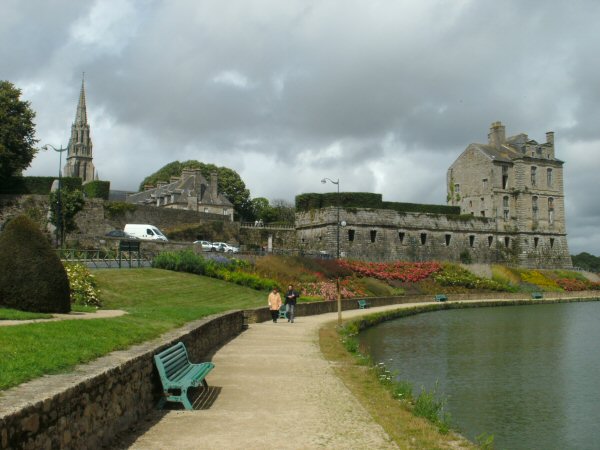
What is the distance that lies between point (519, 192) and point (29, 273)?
52463 mm

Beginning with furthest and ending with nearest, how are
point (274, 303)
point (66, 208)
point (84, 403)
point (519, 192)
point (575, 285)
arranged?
point (519, 192) → point (575, 285) → point (66, 208) → point (274, 303) → point (84, 403)

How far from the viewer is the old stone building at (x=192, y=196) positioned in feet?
212

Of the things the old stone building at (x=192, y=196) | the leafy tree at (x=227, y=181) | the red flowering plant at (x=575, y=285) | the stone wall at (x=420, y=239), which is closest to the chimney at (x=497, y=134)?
the stone wall at (x=420, y=239)

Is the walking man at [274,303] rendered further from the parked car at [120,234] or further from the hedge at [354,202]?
the hedge at [354,202]

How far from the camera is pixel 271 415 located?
7855 millimetres

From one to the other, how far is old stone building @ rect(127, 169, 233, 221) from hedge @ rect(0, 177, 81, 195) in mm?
20572

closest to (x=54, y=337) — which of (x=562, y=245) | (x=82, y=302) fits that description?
(x=82, y=302)

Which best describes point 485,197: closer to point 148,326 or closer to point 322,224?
point 322,224

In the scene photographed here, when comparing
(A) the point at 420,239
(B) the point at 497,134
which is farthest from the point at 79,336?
(B) the point at 497,134

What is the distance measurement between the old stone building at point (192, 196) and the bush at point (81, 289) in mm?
43507

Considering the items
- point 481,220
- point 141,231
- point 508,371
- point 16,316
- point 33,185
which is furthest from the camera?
point 481,220

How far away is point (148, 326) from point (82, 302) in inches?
320

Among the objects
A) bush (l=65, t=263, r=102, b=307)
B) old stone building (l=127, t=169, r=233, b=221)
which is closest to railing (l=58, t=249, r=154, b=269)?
bush (l=65, t=263, r=102, b=307)

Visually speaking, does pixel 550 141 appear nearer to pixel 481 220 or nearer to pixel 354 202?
pixel 481 220
